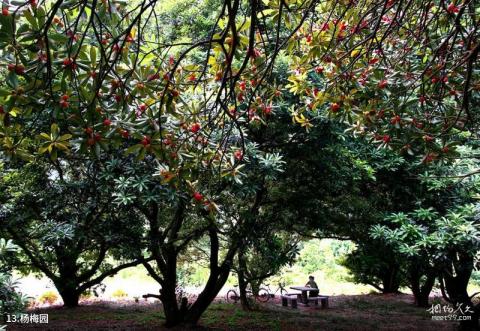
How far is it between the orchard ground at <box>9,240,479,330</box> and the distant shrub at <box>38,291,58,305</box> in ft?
Result: 0.06

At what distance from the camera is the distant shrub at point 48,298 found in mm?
9070

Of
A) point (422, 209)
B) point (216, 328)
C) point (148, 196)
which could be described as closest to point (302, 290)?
point (216, 328)

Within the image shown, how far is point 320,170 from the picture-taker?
4.63 metres

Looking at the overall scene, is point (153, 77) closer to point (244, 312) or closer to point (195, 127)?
point (195, 127)

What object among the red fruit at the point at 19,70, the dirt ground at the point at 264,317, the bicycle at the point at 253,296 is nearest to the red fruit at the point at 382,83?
the red fruit at the point at 19,70

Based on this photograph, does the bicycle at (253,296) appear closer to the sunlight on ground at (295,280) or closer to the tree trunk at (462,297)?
the sunlight on ground at (295,280)

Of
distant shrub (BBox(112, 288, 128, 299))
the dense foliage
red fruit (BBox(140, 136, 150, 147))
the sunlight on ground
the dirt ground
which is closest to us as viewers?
red fruit (BBox(140, 136, 150, 147))

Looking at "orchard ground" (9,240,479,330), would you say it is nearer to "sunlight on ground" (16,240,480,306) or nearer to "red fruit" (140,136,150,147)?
"sunlight on ground" (16,240,480,306)

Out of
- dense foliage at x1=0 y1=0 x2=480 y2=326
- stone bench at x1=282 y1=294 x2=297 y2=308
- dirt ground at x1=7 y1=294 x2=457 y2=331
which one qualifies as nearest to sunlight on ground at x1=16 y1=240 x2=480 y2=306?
stone bench at x1=282 y1=294 x2=297 y2=308

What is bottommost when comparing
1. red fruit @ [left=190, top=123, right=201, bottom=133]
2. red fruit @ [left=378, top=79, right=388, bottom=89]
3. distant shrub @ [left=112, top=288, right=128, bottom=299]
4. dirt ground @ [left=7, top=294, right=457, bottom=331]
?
dirt ground @ [left=7, top=294, right=457, bottom=331]

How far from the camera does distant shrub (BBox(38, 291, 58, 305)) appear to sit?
907 centimetres

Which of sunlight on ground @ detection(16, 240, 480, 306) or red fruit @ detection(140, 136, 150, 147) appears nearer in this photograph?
red fruit @ detection(140, 136, 150, 147)

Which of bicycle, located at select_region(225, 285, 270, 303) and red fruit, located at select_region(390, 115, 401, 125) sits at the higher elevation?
red fruit, located at select_region(390, 115, 401, 125)

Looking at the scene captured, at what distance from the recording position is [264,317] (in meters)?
7.47
